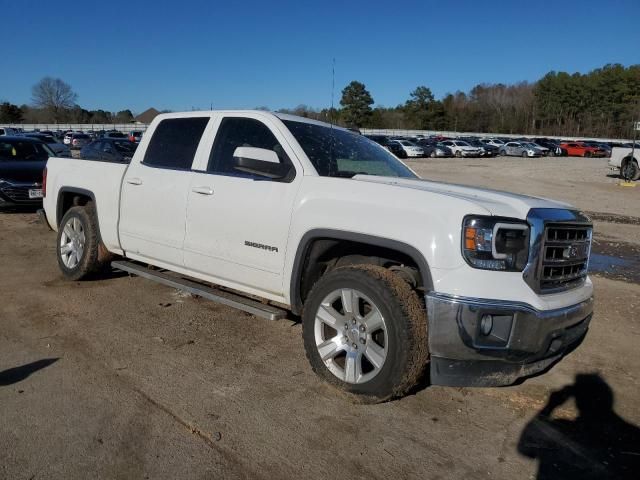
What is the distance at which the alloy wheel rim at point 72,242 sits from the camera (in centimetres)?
606

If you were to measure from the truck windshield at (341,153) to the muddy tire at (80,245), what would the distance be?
8.71ft

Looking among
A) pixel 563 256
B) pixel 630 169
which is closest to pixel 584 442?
pixel 563 256

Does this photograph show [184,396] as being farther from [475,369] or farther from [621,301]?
[621,301]

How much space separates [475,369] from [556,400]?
0.92 meters

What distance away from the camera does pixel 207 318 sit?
5230mm

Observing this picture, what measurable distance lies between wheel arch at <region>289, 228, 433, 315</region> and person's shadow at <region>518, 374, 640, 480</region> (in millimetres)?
1106

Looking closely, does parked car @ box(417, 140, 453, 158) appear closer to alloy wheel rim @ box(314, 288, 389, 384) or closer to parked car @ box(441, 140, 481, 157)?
parked car @ box(441, 140, 481, 157)

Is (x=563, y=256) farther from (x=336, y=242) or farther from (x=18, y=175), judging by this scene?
(x=18, y=175)

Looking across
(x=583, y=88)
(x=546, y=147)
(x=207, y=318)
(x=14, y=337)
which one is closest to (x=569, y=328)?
(x=207, y=318)

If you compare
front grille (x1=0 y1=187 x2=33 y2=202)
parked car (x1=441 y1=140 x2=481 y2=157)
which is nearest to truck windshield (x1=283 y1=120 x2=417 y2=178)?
front grille (x1=0 y1=187 x2=33 y2=202)

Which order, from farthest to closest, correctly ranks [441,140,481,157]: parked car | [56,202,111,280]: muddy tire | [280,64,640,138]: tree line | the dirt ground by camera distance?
1. [280,64,640,138]: tree line
2. [441,140,481,157]: parked car
3. [56,202,111,280]: muddy tire
4. the dirt ground

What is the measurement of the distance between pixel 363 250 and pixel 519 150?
5727 centimetres

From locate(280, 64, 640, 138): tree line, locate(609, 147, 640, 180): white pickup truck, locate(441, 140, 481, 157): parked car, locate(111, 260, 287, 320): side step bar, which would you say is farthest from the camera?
locate(280, 64, 640, 138): tree line

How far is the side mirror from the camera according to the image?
13.1 ft
